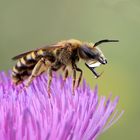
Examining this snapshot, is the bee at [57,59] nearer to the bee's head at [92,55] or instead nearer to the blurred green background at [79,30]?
the bee's head at [92,55]

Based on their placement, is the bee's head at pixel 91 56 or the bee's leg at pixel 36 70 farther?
the bee's head at pixel 91 56

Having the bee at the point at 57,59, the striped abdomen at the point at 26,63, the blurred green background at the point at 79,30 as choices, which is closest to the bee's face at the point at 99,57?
the bee at the point at 57,59

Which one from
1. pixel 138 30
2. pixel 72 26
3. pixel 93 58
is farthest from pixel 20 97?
pixel 72 26

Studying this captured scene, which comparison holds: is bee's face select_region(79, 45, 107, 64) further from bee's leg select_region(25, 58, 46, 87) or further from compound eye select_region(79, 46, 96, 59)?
bee's leg select_region(25, 58, 46, 87)

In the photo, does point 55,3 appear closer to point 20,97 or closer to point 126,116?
point 126,116

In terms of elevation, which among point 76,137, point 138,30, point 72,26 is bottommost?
point 76,137

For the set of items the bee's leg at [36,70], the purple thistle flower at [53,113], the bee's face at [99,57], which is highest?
the bee's leg at [36,70]
